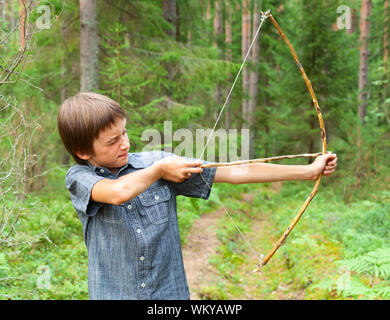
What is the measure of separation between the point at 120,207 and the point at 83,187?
188 mm

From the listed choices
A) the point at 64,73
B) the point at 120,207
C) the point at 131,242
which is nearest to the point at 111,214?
the point at 120,207

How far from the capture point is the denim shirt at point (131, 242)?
1566mm

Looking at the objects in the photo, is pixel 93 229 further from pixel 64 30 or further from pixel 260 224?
pixel 260 224

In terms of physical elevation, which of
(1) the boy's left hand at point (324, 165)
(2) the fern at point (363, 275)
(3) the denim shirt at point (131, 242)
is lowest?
(2) the fern at point (363, 275)

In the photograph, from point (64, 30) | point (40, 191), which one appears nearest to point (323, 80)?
point (64, 30)

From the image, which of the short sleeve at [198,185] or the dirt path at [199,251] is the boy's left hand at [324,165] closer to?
the short sleeve at [198,185]

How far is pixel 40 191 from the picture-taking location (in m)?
7.25

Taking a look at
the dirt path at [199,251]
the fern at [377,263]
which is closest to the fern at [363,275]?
the fern at [377,263]

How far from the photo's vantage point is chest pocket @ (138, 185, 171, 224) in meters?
1.63

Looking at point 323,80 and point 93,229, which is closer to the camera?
point 93,229

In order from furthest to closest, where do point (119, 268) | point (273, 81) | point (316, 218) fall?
1. point (273, 81)
2. point (316, 218)
3. point (119, 268)

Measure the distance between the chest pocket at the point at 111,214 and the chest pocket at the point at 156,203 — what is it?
111 mm

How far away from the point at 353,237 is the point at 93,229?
15.2 feet
